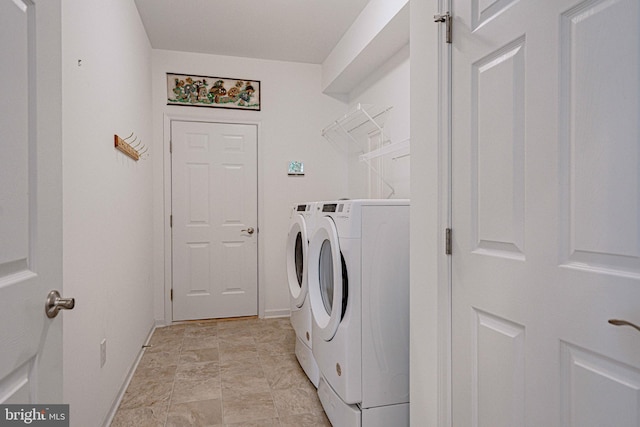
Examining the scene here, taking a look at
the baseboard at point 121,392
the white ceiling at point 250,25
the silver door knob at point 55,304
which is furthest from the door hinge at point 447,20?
the baseboard at point 121,392

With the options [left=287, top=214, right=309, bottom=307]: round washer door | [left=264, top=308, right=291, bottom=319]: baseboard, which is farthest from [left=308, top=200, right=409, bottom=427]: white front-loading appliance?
[left=264, top=308, right=291, bottom=319]: baseboard

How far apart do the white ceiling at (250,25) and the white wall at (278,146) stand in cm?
17

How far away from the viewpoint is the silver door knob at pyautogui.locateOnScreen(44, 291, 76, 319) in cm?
87

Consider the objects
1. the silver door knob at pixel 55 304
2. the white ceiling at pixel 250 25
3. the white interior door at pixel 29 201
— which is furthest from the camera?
the white ceiling at pixel 250 25

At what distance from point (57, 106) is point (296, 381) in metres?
2.07

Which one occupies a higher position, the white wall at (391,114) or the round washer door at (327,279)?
the white wall at (391,114)

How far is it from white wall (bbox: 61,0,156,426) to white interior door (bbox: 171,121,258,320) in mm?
758

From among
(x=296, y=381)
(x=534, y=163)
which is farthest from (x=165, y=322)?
(x=534, y=163)

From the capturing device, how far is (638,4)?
0.75 meters

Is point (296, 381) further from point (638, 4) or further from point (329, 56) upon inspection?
point (329, 56)

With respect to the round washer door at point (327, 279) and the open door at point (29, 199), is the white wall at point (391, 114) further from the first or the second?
the open door at point (29, 199)

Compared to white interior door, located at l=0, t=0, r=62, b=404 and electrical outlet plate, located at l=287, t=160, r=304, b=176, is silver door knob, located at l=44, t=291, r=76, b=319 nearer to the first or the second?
white interior door, located at l=0, t=0, r=62, b=404

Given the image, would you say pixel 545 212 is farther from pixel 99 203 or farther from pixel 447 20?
pixel 99 203

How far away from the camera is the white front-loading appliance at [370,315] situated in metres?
1.72
